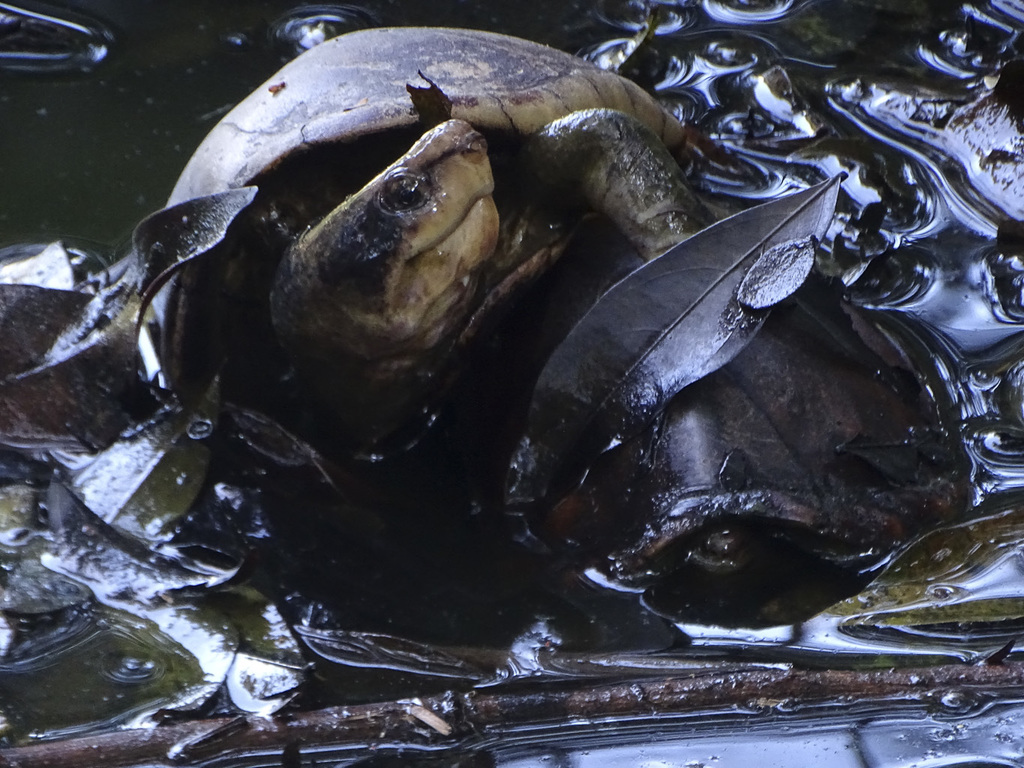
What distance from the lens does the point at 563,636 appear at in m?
1.45

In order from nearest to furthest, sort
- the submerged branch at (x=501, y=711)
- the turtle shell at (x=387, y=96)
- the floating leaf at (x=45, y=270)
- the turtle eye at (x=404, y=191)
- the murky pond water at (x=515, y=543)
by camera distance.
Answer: the submerged branch at (x=501, y=711), the murky pond water at (x=515, y=543), the turtle eye at (x=404, y=191), the turtle shell at (x=387, y=96), the floating leaf at (x=45, y=270)

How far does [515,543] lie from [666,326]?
1.35 feet

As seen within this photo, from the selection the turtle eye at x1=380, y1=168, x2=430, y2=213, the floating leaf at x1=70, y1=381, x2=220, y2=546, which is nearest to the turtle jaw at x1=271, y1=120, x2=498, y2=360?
the turtle eye at x1=380, y1=168, x2=430, y2=213

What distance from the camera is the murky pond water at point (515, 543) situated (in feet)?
4.42

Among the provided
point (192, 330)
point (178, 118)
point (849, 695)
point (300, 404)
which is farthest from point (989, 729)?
point (178, 118)

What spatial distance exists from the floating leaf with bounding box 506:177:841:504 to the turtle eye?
30 cm

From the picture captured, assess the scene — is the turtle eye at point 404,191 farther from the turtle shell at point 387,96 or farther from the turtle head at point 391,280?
A: the turtle shell at point 387,96

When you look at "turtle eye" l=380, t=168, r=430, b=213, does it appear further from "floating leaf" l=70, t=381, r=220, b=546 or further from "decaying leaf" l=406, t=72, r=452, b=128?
"floating leaf" l=70, t=381, r=220, b=546

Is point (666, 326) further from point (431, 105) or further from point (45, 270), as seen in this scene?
point (45, 270)

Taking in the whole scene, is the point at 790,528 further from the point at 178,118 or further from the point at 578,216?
the point at 178,118

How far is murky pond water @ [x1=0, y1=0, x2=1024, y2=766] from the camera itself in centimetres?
135

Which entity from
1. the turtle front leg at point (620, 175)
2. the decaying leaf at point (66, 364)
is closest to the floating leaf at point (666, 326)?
the turtle front leg at point (620, 175)

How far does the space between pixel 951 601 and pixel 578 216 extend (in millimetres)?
885

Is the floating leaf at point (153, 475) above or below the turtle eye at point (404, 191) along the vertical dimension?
below
